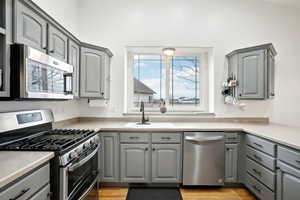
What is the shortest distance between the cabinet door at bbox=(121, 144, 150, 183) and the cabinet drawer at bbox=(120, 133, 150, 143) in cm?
5

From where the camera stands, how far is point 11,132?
179cm

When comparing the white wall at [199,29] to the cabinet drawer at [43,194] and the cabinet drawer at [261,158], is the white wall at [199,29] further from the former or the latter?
the cabinet drawer at [43,194]

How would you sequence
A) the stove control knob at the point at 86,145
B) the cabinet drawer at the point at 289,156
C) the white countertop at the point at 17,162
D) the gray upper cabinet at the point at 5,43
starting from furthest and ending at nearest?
1. the stove control knob at the point at 86,145
2. the cabinet drawer at the point at 289,156
3. the gray upper cabinet at the point at 5,43
4. the white countertop at the point at 17,162

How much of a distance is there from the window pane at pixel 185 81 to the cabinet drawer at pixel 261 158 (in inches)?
50.9

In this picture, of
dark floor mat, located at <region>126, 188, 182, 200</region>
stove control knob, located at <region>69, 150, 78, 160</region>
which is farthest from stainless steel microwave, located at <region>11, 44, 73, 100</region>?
dark floor mat, located at <region>126, 188, 182, 200</region>

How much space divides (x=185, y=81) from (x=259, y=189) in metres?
1.94

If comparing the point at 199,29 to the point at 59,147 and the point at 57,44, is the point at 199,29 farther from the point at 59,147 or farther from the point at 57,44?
the point at 59,147

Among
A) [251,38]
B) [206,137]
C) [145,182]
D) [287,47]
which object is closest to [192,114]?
[206,137]

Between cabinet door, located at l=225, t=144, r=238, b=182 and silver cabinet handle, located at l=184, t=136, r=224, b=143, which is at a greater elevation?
silver cabinet handle, located at l=184, t=136, r=224, b=143

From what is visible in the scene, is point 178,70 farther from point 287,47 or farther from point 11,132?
point 11,132

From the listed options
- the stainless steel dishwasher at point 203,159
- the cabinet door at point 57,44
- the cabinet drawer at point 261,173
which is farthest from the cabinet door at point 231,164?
the cabinet door at point 57,44

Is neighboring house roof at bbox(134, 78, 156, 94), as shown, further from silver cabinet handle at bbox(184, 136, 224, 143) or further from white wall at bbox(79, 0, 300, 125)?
silver cabinet handle at bbox(184, 136, 224, 143)

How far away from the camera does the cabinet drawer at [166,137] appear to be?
112 inches

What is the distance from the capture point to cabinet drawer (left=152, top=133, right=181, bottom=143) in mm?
2857
